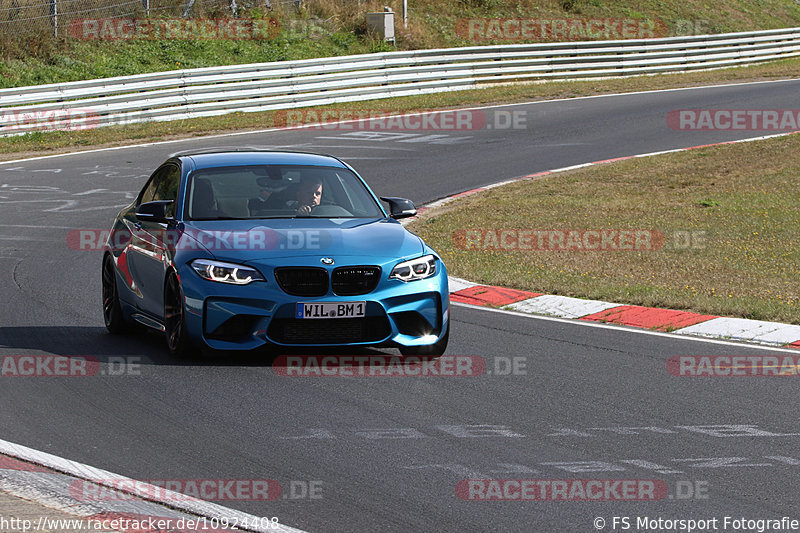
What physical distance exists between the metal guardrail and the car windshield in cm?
1674

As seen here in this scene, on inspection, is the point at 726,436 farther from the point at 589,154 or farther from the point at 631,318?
the point at 589,154

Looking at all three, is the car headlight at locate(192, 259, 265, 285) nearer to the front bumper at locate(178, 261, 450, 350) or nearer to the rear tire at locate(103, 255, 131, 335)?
the front bumper at locate(178, 261, 450, 350)

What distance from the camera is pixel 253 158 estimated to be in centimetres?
988

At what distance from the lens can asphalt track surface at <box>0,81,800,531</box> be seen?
5.69 metres

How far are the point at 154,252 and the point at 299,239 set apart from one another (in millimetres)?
1272

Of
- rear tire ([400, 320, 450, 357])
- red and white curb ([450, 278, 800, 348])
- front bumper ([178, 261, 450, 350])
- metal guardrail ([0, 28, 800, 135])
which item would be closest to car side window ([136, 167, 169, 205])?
front bumper ([178, 261, 450, 350])

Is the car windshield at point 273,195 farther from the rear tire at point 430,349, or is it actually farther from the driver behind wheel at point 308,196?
the rear tire at point 430,349

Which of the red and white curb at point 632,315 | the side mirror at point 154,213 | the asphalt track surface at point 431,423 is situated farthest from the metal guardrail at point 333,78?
the side mirror at point 154,213

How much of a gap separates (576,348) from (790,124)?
60.4ft

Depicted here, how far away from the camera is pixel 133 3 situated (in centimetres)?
3425

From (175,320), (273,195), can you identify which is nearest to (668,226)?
(273,195)

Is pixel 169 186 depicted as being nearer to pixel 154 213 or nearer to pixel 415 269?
pixel 154 213

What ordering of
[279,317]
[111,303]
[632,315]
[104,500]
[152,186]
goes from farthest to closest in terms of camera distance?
[632,315]
[152,186]
[111,303]
[279,317]
[104,500]

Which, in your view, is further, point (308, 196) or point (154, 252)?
point (308, 196)
